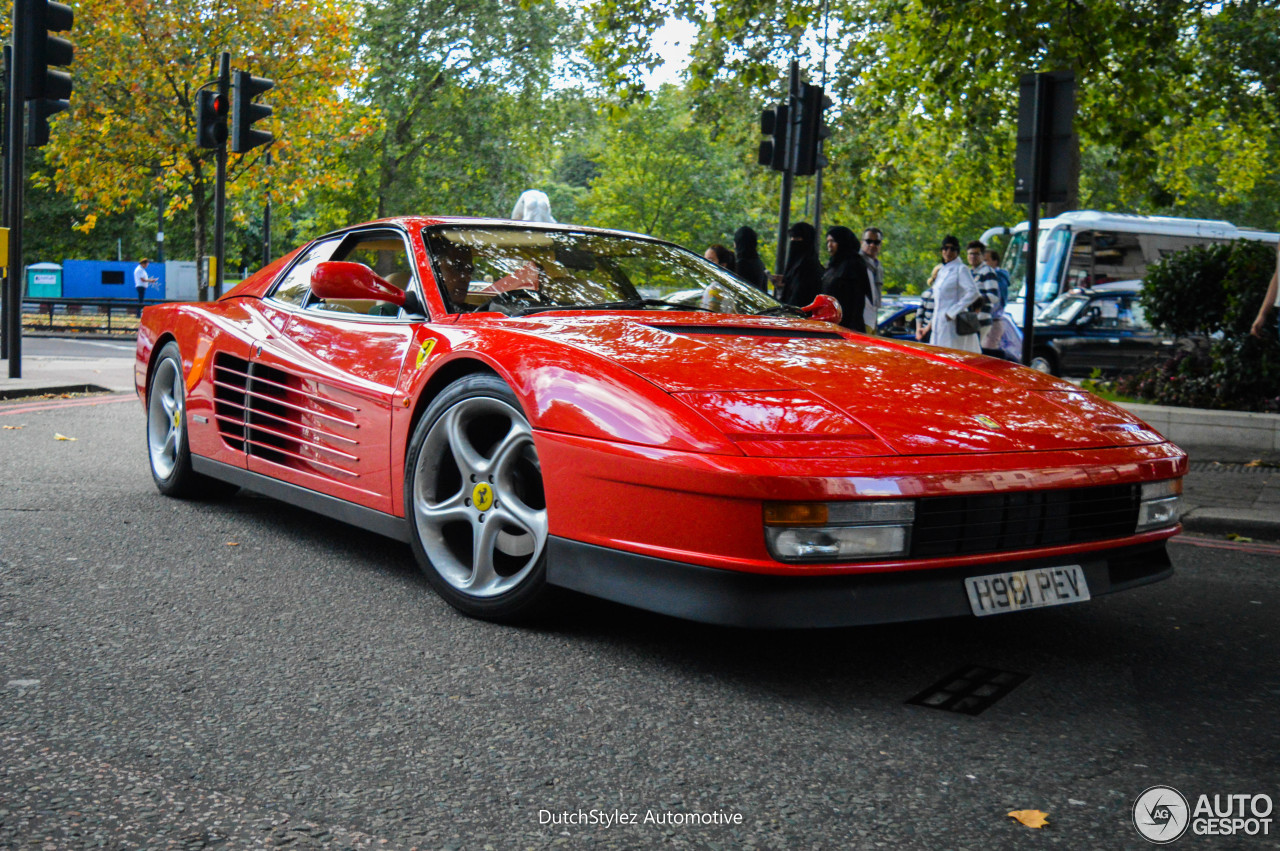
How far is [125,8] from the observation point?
2297 cm

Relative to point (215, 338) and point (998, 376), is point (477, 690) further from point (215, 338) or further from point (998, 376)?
point (215, 338)

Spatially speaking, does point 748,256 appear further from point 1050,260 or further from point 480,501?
point 1050,260

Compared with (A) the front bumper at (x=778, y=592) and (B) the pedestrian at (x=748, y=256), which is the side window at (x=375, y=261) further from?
(B) the pedestrian at (x=748, y=256)

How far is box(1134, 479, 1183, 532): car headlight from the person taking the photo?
350 centimetres

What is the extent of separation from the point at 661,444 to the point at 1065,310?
17572 millimetres

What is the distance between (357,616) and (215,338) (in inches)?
79.2

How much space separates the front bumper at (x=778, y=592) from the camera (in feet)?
9.68

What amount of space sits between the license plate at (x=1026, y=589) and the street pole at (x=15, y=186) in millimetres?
10680

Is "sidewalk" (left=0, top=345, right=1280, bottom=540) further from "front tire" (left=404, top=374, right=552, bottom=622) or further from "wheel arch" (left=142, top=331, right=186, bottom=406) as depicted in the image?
"wheel arch" (left=142, top=331, right=186, bottom=406)

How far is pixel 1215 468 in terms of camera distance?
7.93 metres

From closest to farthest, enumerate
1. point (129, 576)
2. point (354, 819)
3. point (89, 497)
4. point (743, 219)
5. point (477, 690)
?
point (354, 819), point (477, 690), point (129, 576), point (89, 497), point (743, 219)

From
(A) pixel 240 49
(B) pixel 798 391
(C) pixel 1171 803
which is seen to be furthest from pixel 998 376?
(A) pixel 240 49

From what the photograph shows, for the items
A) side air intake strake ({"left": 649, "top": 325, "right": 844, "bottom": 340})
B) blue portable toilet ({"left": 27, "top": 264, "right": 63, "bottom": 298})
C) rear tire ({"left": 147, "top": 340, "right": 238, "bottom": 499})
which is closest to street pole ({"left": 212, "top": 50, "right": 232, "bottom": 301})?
rear tire ({"left": 147, "top": 340, "right": 238, "bottom": 499})

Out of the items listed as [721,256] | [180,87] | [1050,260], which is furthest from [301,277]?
[1050,260]
